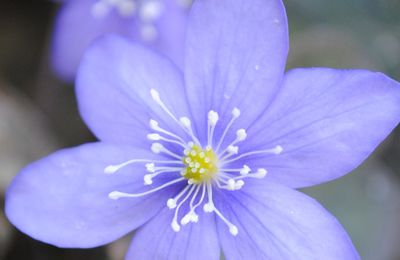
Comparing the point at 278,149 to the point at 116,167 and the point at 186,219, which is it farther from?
the point at 116,167

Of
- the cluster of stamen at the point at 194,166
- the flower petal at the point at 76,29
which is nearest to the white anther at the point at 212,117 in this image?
the cluster of stamen at the point at 194,166

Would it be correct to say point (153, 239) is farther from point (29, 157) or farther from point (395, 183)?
point (395, 183)

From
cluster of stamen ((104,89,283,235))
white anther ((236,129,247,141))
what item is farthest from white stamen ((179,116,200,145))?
white anther ((236,129,247,141))

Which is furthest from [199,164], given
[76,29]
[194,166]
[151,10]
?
[76,29]

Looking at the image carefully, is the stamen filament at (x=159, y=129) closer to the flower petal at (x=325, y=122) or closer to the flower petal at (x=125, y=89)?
the flower petal at (x=125, y=89)

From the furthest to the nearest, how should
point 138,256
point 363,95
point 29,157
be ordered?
point 29,157, point 138,256, point 363,95

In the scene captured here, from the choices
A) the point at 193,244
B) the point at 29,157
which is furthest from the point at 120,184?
the point at 29,157
